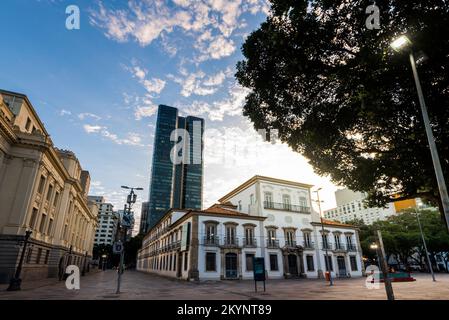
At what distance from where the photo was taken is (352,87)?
959 centimetres

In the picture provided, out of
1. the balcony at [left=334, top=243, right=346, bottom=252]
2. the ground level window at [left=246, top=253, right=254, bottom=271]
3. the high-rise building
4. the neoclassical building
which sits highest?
the high-rise building

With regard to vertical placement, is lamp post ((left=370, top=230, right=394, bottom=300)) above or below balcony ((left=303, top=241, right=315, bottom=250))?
below

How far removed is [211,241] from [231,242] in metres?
2.50

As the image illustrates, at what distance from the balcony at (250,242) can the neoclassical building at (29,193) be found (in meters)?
21.0

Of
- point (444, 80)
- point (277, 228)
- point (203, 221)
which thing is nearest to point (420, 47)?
point (444, 80)

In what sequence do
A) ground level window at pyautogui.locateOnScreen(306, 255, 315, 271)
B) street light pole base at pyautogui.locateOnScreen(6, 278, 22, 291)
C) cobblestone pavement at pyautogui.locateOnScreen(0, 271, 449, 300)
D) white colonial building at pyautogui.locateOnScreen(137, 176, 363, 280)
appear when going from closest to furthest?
cobblestone pavement at pyautogui.locateOnScreen(0, 271, 449, 300), street light pole base at pyautogui.locateOnScreen(6, 278, 22, 291), white colonial building at pyautogui.locateOnScreen(137, 176, 363, 280), ground level window at pyautogui.locateOnScreen(306, 255, 315, 271)

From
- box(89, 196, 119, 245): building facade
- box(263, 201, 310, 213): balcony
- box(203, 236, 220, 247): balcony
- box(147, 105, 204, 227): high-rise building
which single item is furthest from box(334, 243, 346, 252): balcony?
box(89, 196, 119, 245): building facade

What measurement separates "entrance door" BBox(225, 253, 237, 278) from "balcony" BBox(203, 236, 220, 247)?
1922 millimetres

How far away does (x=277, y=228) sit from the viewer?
3262 cm

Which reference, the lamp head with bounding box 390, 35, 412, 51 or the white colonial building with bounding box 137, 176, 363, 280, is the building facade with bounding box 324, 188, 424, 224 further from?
the lamp head with bounding box 390, 35, 412, 51

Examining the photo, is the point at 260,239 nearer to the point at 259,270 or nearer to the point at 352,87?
the point at 259,270

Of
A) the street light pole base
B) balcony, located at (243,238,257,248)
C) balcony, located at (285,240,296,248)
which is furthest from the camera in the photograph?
balcony, located at (285,240,296,248)

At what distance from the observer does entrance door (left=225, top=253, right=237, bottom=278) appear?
27797 millimetres
